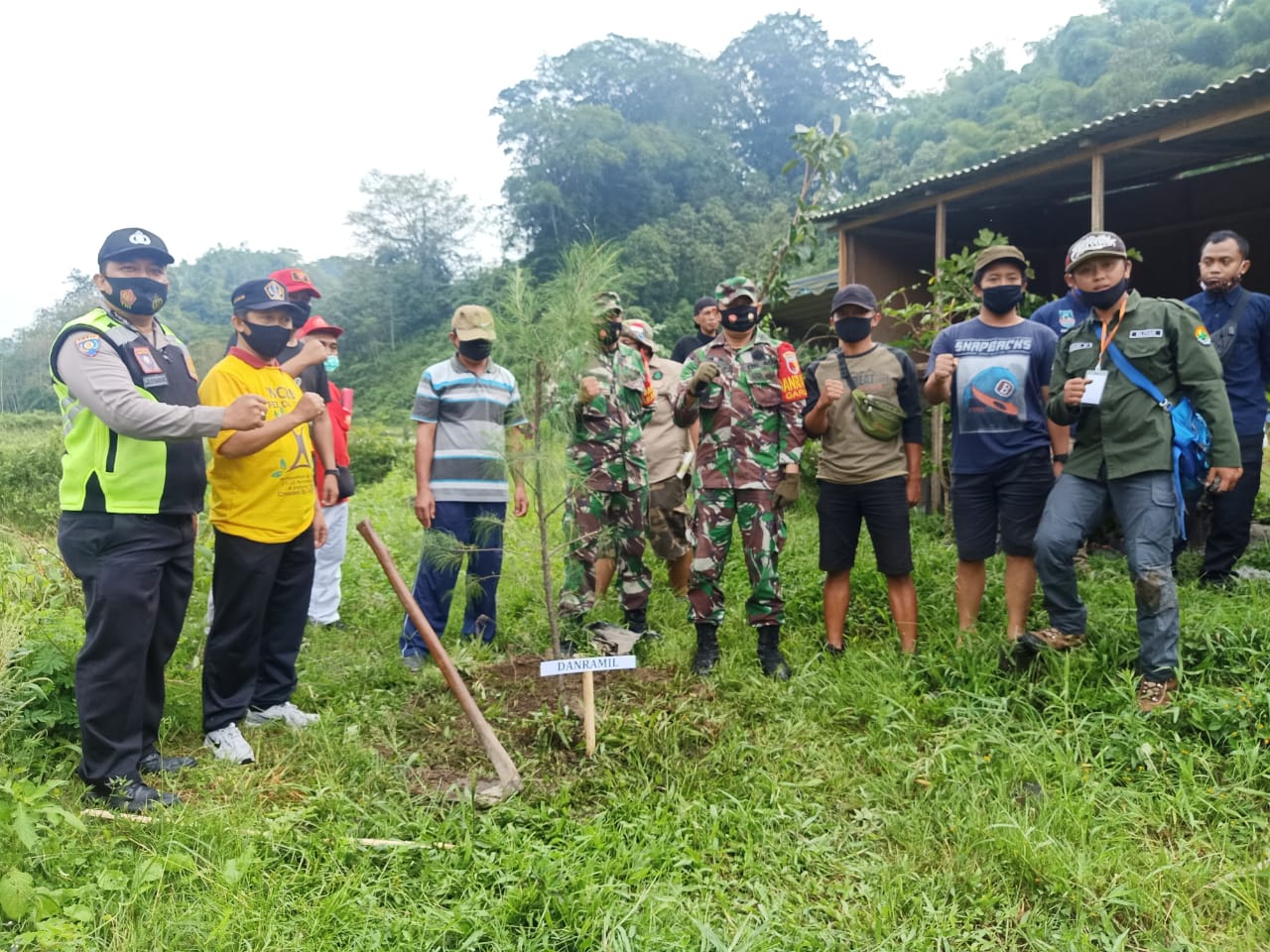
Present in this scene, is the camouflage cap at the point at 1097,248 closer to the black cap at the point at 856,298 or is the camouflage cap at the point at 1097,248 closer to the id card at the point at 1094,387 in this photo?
the id card at the point at 1094,387

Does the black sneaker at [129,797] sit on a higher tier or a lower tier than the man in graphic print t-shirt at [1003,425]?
lower

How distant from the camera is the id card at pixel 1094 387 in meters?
3.23

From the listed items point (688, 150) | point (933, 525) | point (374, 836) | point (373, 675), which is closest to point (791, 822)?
point (374, 836)

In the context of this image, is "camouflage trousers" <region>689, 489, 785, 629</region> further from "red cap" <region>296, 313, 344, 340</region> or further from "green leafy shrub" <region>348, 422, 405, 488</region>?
"green leafy shrub" <region>348, 422, 405, 488</region>

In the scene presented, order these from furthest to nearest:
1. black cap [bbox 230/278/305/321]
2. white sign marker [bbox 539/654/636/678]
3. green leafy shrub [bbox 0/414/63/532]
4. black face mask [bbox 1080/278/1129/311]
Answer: green leafy shrub [bbox 0/414/63/532] → black face mask [bbox 1080/278/1129/311] → black cap [bbox 230/278/305/321] → white sign marker [bbox 539/654/636/678]

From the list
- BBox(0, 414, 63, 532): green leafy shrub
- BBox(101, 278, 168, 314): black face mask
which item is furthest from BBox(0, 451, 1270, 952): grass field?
BBox(0, 414, 63, 532): green leafy shrub

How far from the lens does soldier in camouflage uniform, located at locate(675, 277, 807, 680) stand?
12.8 feet

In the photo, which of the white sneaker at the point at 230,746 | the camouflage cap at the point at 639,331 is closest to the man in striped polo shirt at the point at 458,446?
the camouflage cap at the point at 639,331

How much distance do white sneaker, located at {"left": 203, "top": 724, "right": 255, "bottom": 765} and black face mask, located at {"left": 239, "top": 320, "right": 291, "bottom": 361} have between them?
5.15 feet

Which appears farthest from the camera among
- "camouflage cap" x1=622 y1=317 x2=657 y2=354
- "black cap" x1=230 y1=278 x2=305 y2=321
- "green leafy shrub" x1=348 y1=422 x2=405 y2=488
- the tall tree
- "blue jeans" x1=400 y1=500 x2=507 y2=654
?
the tall tree

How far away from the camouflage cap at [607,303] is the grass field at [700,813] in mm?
1665

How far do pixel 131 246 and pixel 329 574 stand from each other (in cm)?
271

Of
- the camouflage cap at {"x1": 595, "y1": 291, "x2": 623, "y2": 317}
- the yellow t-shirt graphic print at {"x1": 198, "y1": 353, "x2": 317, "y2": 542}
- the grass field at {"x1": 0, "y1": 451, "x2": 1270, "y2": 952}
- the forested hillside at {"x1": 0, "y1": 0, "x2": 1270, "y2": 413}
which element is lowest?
the grass field at {"x1": 0, "y1": 451, "x2": 1270, "y2": 952}

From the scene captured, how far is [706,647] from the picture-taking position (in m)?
3.92
